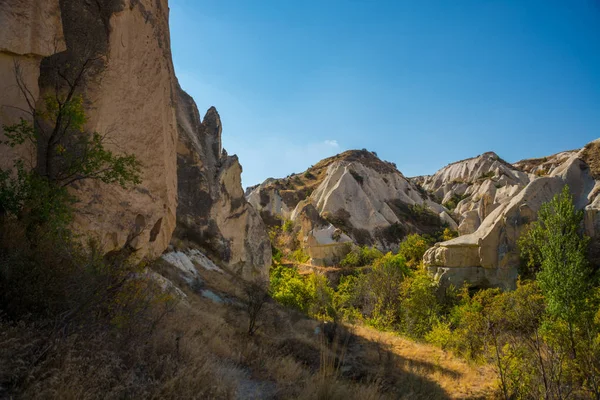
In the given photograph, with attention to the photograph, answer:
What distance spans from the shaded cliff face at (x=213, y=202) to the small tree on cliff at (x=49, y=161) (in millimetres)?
9665

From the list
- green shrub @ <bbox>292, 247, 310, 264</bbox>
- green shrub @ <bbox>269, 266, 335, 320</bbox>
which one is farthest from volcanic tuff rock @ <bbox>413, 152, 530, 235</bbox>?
green shrub @ <bbox>269, 266, 335, 320</bbox>

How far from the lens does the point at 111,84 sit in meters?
6.77

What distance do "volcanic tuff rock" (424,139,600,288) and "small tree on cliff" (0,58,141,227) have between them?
2482 centimetres

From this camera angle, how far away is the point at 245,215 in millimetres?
21000

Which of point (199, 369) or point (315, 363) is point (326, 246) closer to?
point (315, 363)

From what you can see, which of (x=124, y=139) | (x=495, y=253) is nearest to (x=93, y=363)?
(x=124, y=139)

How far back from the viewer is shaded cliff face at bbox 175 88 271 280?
16.0 meters

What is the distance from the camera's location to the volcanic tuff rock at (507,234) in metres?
22.6

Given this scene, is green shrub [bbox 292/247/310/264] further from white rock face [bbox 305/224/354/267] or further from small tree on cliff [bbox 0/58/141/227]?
small tree on cliff [bbox 0/58/141/227]

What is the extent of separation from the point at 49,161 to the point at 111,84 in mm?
2640

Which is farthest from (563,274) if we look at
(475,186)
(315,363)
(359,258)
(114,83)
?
(475,186)

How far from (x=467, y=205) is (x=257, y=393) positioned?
60.2 m

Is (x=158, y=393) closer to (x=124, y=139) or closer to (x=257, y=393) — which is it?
(x=257, y=393)

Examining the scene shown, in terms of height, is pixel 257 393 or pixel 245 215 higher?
pixel 245 215
